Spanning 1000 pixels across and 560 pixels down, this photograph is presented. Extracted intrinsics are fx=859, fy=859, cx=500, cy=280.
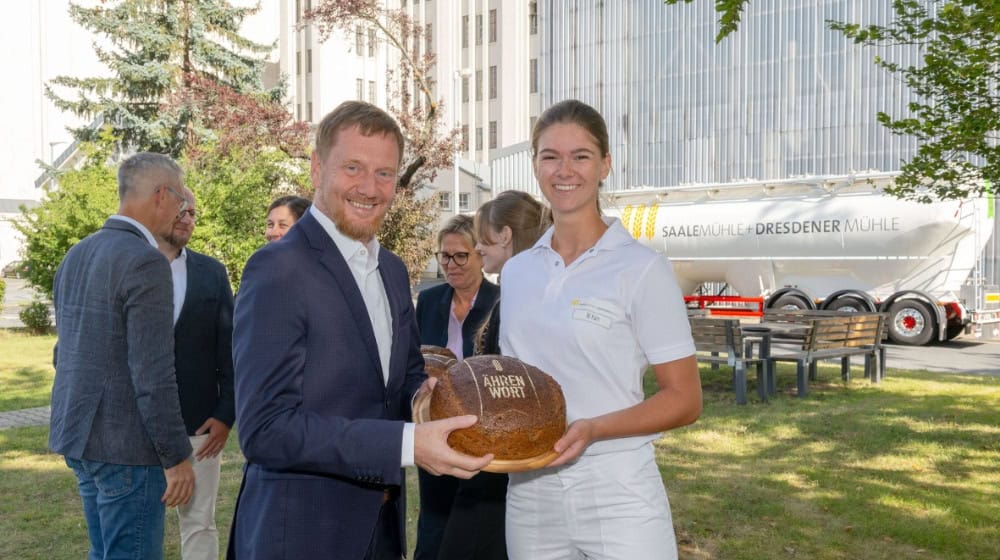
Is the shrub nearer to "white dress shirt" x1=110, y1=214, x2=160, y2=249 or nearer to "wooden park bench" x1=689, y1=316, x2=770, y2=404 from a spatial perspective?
"wooden park bench" x1=689, y1=316, x2=770, y2=404

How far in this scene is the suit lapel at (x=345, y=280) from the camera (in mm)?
2266

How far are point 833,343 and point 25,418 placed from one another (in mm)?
10725

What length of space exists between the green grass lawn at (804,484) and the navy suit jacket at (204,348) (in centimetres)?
190

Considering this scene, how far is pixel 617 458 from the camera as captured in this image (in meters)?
2.58

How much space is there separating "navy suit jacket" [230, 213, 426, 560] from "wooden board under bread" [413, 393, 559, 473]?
9 centimetres

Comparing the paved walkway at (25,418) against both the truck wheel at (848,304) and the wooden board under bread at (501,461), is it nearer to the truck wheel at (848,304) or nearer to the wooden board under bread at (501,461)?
the wooden board under bread at (501,461)

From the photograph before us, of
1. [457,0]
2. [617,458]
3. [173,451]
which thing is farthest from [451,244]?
[457,0]

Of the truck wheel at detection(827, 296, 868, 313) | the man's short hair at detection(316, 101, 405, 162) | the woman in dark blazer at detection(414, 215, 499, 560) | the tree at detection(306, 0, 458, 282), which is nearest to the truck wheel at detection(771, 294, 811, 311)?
the truck wheel at detection(827, 296, 868, 313)

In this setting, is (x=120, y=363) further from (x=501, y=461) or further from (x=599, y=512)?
(x=599, y=512)

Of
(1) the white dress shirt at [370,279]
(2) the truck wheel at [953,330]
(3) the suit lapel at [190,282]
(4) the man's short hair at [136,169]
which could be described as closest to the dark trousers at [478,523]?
(1) the white dress shirt at [370,279]

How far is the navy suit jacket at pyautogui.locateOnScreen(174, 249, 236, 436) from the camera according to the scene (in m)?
4.23

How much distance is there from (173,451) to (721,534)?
399 centimetres

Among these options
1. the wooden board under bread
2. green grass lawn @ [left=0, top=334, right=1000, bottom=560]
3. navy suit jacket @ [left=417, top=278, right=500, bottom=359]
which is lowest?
green grass lawn @ [left=0, top=334, right=1000, bottom=560]

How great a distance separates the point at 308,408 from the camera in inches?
86.2
